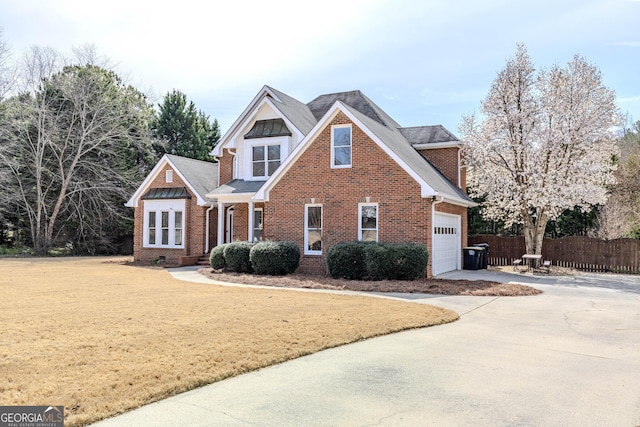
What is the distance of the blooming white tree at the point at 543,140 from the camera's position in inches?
777

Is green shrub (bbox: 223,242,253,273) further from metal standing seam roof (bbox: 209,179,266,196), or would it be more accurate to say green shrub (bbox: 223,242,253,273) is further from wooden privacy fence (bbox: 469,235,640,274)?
wooden privacy fence (bbox: 469,235,640,274)

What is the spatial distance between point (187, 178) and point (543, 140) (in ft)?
54.3

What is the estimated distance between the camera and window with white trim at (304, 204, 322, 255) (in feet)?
57.6

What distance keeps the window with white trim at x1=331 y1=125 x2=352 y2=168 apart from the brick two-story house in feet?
0.12

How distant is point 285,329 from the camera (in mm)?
7617

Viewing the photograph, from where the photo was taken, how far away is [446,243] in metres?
18.4

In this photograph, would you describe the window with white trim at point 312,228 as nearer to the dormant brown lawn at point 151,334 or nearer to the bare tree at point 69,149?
the dormant brown lawn at point 151,334

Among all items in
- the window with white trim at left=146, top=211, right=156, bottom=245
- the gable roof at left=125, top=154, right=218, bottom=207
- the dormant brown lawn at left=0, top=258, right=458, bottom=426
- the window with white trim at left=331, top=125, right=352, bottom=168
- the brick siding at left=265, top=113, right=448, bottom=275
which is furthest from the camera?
the window with white trim at left=146, top=211, right=156, bottom=245

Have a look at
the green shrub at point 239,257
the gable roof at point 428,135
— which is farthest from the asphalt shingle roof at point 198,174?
the gable roof at point 428,135

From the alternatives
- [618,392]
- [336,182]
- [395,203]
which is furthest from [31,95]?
[618,392]

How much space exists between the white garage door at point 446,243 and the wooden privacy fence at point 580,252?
3.85 metres

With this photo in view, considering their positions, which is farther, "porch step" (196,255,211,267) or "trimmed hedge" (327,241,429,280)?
"porch step" (196,255,211,267)

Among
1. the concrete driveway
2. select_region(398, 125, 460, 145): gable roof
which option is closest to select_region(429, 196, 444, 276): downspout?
select_region(398, 125, 460, 145): gable roof

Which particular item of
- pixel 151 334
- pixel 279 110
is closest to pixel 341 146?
pixel 279 110
